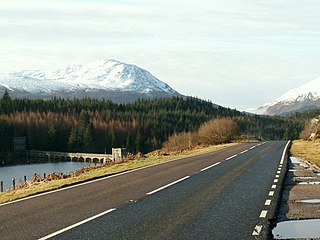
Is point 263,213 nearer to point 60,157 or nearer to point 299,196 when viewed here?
point 299,196

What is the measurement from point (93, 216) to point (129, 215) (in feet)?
2.60

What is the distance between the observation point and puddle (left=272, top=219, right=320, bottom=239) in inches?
408

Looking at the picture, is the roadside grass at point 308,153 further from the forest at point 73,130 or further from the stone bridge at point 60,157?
the stone bridge at point 60,157

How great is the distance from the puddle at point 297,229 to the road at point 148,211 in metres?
0.31

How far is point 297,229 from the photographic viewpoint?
1105 centimetres

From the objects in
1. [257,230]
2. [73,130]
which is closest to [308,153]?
[257,230]

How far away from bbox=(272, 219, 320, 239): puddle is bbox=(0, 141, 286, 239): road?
0.31 m

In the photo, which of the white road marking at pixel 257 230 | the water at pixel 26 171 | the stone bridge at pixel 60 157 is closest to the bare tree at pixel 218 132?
the water at pixel 26 171

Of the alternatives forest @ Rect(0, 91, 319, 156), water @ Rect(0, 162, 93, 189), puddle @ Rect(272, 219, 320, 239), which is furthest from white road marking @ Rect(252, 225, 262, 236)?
forest @ Rect(0, 91, 319, 156)

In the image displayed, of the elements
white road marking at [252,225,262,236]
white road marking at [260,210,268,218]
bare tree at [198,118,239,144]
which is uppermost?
bare tree at [198,118,239,144]

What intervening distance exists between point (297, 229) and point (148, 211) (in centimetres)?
348

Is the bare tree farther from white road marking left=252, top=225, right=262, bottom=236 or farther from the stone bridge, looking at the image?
white road marking left=252, top=225, right=262, bottom=236

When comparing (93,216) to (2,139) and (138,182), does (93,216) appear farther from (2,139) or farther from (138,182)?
(2,139)

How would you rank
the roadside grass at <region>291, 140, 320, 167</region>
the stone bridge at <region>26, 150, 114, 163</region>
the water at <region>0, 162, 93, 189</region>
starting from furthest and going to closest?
the stone bridge at <region>26, 150, 114, 163</region> < the water at <region>0, 162, 93, 189</region> < the roadside grass at <region>291, 140, 320, 167</region>
